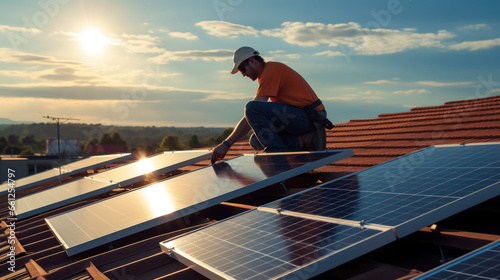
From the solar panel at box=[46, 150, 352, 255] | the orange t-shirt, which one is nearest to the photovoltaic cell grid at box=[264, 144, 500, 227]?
the solar panel at box=[46, 150, 352, 255]

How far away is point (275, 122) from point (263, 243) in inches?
136

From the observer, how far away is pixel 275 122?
6711 mm

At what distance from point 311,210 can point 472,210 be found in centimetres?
128

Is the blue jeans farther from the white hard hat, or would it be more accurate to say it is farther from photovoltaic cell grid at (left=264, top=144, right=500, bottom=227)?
photovoltaic cell grid at (left=264, top=144, right=500, bottom=227)

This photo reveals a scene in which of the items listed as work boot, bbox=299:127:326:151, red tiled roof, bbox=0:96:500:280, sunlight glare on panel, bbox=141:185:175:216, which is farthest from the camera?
work boot, bbox=299:127:326:151

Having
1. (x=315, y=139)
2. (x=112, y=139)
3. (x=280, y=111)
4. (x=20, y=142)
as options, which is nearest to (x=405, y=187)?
(x=280, y=111)

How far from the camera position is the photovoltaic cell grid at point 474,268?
2.27 metres

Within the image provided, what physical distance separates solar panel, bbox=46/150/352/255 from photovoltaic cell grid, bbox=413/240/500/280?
259 cm

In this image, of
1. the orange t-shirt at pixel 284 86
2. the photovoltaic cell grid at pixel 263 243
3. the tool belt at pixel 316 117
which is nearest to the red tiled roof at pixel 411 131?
the tool belt at pixel 316 117

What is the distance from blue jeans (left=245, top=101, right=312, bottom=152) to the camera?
6.55 meters

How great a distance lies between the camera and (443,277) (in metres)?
2.34

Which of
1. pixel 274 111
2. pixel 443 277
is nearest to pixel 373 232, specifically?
pixel 443 277

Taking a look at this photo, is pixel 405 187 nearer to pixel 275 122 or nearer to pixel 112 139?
pixel 275 122

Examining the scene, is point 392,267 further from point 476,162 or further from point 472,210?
point 476,162
